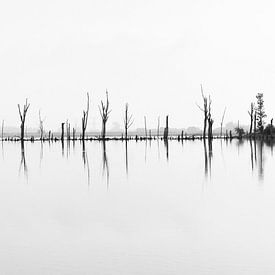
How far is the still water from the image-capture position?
21.2 ft

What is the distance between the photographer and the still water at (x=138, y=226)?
→ 6465 mm

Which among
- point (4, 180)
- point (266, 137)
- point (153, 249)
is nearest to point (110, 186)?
point (4, 180)

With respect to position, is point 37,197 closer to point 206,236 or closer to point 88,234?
point 88,234

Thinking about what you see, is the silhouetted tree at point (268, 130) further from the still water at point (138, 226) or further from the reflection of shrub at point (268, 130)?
the still water at point (138, 226)

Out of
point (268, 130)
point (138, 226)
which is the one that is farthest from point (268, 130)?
point (138, 226)

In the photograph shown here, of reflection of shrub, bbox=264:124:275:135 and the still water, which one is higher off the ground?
reflection of shrub, bbox=264:124:275:135

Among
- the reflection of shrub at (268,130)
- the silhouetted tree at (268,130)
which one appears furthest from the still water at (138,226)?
the reflection of shrub at (268,130)

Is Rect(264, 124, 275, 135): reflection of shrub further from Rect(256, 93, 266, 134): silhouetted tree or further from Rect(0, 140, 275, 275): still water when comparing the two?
Rect(0, 140, 275, 275): still water

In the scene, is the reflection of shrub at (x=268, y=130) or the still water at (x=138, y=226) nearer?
the still water at (x=138, y=226)

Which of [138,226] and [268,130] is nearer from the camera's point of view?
[138,226]

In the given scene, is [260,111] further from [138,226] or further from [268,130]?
[138,226]

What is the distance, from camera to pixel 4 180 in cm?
1684

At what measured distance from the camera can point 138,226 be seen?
8.73 m

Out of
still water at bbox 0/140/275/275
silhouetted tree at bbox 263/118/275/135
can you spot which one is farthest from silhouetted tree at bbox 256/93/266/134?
still water at bbox 0/140/275/275
